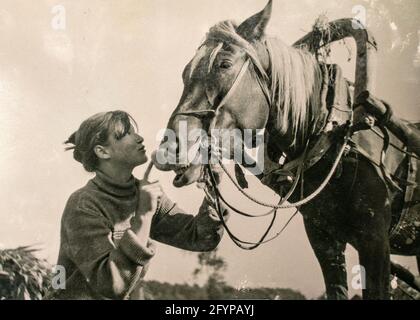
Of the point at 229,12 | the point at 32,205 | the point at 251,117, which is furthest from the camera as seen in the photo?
the point at 229,12

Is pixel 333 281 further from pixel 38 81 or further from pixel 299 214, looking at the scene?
pixel 38 81

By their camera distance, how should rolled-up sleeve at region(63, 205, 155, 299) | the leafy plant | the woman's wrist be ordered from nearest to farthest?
rolled-up sleeve at region(63, 205, 155, 299), the woman's wrist, the leafy plant

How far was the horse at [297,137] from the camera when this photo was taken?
3.00 metres

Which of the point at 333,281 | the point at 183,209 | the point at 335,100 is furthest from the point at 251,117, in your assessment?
the point at 333,281

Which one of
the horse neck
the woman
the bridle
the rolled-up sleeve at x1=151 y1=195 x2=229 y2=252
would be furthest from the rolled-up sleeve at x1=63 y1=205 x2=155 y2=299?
the horse neck

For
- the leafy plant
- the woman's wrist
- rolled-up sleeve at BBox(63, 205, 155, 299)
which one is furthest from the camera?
the leafy plant

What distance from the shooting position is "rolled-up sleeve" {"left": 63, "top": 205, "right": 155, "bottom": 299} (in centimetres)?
294

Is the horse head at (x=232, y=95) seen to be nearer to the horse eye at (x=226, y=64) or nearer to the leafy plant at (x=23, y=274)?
the horse eye at (x=226, y=64)

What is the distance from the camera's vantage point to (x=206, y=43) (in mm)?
3209

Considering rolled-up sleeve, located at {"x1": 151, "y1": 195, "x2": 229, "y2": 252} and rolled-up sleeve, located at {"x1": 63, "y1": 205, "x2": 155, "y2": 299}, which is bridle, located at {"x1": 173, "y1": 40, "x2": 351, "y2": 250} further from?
rolled-up sleeve, located at {"x1": 63, "y1": 205, "x2": 155, "y2": 299}

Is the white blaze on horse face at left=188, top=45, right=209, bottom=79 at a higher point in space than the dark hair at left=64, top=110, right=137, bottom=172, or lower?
higher

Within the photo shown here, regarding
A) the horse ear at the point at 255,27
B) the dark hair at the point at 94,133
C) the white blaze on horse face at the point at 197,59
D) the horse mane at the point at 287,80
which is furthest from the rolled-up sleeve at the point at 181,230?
the horse ear at the point at 255,27

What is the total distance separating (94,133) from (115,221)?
0.52 m

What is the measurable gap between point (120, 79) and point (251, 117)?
882 mm
